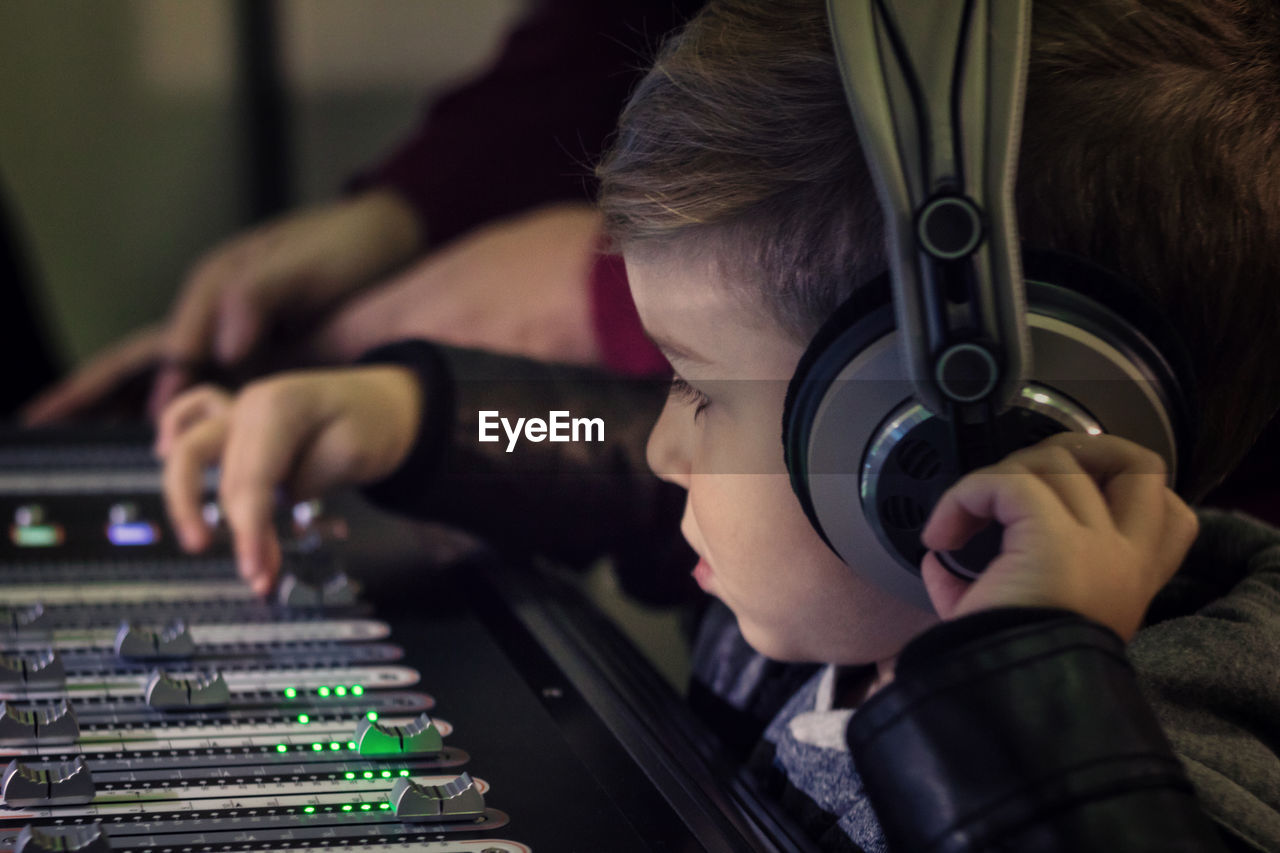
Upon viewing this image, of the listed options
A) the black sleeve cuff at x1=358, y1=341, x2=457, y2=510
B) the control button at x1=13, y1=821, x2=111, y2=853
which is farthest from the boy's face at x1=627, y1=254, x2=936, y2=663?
the black sleeve cuff at x1=358, y1=341, x2=457, y2=510

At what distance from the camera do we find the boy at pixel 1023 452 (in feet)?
→ 1.14

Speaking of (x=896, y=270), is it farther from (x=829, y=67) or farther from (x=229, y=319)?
(x=229, y=319)

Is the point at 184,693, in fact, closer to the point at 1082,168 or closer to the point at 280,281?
the point at 1082,168

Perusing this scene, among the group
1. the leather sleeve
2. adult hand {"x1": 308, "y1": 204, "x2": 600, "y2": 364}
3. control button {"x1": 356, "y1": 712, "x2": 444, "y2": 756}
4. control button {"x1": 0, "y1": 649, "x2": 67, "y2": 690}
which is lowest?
adult hand {"x1": 308, "y1": 204, "x2": 600, "y2": 364}

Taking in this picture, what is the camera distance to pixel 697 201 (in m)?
0.44

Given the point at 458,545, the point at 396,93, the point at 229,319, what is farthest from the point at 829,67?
the point at 396,93

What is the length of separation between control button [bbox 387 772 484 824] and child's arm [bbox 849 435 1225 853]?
0.14 m

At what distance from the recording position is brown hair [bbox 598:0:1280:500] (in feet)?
1.30

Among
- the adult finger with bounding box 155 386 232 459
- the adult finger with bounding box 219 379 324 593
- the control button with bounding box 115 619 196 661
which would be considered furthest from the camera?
the adult finger with bounding box 155 386 232 459

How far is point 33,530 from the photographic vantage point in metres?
0.75

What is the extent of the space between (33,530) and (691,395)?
0.51m

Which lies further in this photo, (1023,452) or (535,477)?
(535,477)

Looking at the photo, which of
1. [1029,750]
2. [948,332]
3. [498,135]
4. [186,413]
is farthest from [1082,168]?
[498,135]

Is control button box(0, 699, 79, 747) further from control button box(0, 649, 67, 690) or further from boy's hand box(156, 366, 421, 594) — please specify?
boy's hand box(156, 366, 421, 594)
